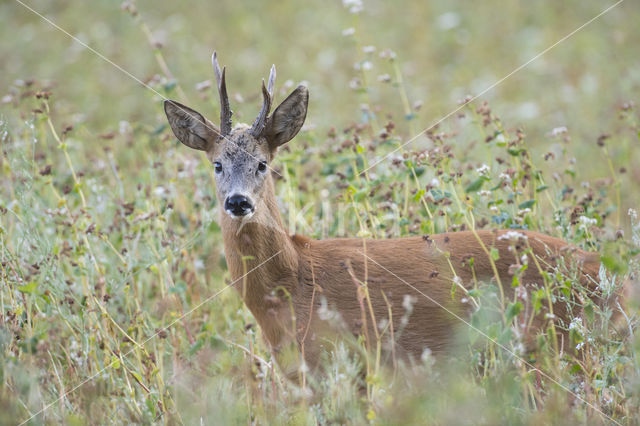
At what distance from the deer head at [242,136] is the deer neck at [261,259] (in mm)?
137

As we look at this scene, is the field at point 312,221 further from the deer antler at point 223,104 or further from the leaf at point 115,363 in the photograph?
the deer antler at point 223,104

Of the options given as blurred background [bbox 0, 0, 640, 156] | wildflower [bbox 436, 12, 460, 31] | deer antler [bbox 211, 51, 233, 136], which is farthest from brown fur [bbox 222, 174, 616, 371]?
wildflower [bbox 436, 12, 460, 31]

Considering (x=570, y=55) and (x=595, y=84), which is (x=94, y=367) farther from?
(x=570, y=55)

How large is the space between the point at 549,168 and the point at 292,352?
185 inches

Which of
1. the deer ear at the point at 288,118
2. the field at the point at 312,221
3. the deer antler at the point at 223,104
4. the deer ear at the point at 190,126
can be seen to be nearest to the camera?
the field at the point at 312,221

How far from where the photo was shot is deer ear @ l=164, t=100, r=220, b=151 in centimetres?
468

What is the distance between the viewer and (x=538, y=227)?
5.36m

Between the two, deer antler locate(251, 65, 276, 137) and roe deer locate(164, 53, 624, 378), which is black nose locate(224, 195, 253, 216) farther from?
deer antler locate(251, 65, 276, 137)

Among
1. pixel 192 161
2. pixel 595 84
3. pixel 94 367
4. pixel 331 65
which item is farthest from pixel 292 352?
pixel 331 65

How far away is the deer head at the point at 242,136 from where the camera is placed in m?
4.48

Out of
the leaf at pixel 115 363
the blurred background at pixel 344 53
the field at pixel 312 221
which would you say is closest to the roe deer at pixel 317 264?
the field at pixel 312 221

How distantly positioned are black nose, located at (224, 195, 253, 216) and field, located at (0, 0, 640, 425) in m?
0.54

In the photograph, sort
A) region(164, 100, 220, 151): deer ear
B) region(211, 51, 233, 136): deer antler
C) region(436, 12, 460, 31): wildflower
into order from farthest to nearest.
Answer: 1. region(436, 12, 460, 31): wildflower
2. region(164, 100, 220, 151): deer ear
3. region(211, 51, 233, 136): deer antler

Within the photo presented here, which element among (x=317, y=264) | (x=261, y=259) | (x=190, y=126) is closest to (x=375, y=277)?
(x=317, y=264)
